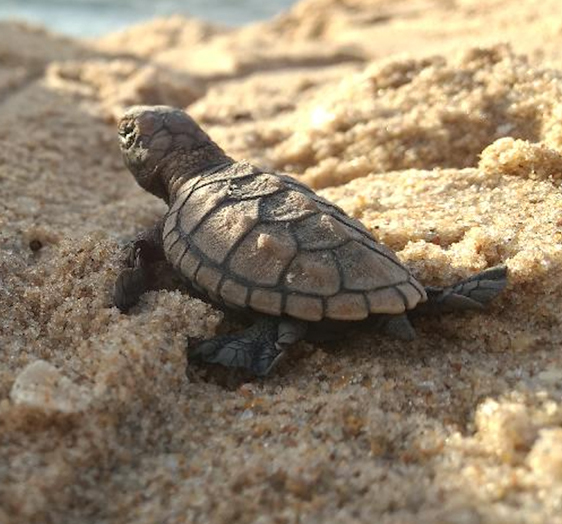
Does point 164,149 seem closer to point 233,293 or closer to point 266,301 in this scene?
point 233,293

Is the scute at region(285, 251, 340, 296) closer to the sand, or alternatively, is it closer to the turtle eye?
the sand

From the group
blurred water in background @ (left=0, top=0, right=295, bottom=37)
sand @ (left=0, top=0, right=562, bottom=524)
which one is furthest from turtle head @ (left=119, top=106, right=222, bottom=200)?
blurred water in background @ (left=0, top=0, right=295, bottom=37)

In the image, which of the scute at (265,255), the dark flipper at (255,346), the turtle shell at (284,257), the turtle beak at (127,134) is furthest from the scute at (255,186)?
the turtle beak at (127,134)

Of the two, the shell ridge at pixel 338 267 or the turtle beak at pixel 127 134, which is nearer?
the shell ridge at pixel 338 267

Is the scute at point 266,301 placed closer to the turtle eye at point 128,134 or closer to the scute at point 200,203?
the scute at point 200,203

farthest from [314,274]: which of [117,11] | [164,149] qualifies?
[117,11]

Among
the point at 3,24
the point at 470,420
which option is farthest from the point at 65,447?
the point at 3,24
